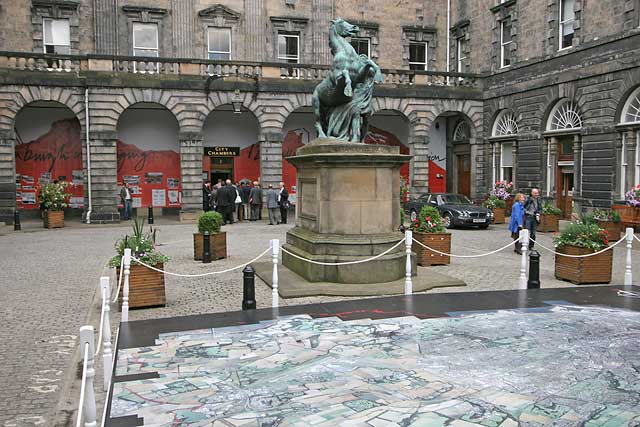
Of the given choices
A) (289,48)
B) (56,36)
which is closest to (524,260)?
(289,48)

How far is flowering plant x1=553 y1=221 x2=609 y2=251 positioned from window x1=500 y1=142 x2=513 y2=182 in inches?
721

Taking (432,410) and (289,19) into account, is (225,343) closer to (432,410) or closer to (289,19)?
(432,410)

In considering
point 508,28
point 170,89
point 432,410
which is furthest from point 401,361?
point 508,28

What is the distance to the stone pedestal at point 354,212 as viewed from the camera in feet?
34.1

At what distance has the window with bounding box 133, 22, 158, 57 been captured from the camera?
29.2 metres

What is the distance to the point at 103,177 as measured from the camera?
25750 mm

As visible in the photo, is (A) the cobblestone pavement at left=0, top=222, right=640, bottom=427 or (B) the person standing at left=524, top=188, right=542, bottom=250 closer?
(A) the cobblestone pavement at left=0, top=222, right=640, bottom=427

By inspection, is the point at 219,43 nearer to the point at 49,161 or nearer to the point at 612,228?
the point at 49,161

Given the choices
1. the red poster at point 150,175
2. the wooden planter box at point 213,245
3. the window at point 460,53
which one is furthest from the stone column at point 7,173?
the window at point 460,53

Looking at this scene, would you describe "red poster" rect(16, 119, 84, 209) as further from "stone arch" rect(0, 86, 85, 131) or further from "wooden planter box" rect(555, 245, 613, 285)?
"wooden planter box" rect(555, 245, 613, 285)

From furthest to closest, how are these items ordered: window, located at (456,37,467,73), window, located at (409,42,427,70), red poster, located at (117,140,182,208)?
window, located at (409,42,427,70) → window, located at (456,37,467,73) → red poster, located at (117,140,182,208)

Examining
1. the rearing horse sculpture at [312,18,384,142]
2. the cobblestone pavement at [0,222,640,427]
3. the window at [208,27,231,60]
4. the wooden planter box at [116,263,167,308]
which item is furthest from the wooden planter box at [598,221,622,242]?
the window at [208,27,231,60]

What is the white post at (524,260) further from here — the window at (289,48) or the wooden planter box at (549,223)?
the window at (289,48)

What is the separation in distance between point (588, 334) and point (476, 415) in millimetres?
3141
